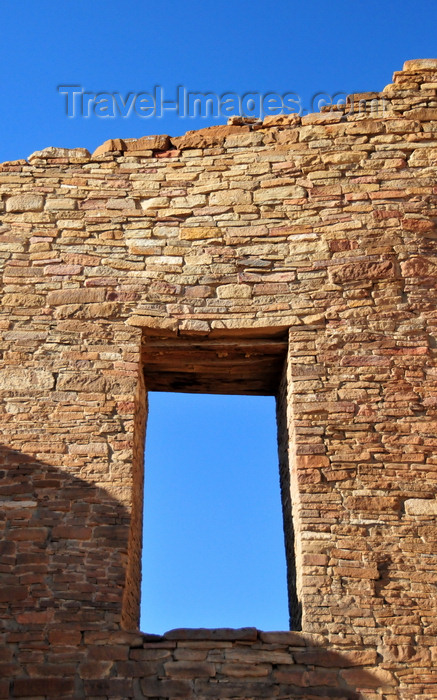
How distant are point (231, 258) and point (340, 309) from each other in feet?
3.51

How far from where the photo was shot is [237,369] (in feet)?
25.2

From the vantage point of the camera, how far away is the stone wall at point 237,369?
5.93 meters

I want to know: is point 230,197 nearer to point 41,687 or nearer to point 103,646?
point 103,646

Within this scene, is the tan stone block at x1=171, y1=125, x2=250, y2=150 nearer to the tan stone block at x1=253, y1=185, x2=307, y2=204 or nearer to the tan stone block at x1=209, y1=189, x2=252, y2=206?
Result: the tan stone block at x1=209, y1=189, x2=252, y2=206

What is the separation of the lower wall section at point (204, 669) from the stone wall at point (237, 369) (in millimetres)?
14

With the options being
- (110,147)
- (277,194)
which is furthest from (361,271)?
(110,147)

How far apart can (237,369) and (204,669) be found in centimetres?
275

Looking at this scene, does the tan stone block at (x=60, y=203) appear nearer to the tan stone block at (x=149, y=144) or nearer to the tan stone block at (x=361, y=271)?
the tan stone block at (x=149, y=144)

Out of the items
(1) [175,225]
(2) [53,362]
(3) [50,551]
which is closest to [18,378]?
(2) [53,362]

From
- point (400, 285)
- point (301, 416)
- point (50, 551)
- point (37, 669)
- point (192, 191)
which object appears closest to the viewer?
point (37, 669)

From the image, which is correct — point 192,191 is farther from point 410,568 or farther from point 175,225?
point 410,568

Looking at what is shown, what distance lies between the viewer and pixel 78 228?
771 centimetres

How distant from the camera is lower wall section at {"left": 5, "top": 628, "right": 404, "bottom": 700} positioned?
5.78 m

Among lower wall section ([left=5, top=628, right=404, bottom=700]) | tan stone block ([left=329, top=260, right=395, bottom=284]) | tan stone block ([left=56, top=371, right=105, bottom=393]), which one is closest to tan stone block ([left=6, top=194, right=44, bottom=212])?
tan stone block ([left=56, top=371, right=105, bottom=393])
